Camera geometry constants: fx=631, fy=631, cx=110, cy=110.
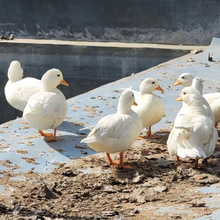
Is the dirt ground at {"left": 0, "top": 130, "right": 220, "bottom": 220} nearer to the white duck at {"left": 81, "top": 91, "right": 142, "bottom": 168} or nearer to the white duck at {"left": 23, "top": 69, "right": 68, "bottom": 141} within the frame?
the white duck at {"left": 81, "top": 91, "right": 142, "bottom": 168}

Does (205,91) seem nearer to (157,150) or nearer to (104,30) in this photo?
(157,150)

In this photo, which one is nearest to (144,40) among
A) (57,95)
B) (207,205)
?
(57,95)

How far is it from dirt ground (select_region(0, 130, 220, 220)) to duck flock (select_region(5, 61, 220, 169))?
0.22 meters

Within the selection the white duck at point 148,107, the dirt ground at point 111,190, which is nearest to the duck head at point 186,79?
the white duck at point 148,107

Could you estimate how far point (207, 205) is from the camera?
18.3 feet

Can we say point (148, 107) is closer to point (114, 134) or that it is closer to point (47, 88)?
point (114, 134)

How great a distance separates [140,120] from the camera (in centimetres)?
712

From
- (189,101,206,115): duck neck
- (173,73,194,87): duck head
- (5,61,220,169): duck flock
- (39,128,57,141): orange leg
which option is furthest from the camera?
(173,73,194,87): duck head

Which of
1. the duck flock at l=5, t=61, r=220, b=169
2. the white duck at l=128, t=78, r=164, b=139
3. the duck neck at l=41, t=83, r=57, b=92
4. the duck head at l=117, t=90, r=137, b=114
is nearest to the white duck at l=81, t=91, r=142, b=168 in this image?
the duck flock at l=5, t=61, r=220, b=169

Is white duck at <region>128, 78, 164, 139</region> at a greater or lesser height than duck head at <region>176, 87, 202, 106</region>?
lesser

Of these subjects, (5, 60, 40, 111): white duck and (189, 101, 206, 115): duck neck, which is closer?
(189, 101, 206, 115): duck neck

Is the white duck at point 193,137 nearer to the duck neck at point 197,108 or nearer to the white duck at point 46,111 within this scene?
the duck neck at point 197,108

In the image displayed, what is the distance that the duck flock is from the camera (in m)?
6.62

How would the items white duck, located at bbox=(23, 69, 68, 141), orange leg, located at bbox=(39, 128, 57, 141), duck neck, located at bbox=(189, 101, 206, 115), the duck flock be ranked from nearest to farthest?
the duck flock → duck neck, located at bbox=(189, 101, 206, 115) → white duck, located at bbox=(23, 69, 68, 141) → orange leg, located at bbox=(39, 128, 57, 141)
